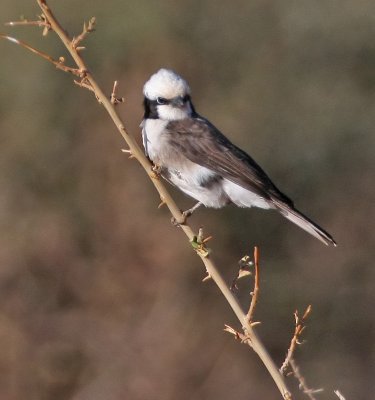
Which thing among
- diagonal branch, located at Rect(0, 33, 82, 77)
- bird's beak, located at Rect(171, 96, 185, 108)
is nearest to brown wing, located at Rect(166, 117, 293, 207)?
bird's beak, located at Rect(171, 96, 185, 108)

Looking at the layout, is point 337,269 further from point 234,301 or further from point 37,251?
point 234,301

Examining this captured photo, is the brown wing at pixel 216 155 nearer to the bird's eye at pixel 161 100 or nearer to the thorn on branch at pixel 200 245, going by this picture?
the bird's eye at pixel 161 100

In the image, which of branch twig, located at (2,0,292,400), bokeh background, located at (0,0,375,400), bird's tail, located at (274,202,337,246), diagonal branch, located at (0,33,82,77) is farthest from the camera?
bokeh background, located at (0,0,375,400)

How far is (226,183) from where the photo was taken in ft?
16.1

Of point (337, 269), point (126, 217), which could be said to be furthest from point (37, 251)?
point (337, 269)

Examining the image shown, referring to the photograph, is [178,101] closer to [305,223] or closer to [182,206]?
[305,223]

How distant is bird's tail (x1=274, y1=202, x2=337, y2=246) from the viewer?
4270 millimetres

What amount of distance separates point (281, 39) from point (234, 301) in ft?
24.7

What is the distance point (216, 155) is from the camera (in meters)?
4.91

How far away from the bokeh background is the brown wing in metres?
3.65

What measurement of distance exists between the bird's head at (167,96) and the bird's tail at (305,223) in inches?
26.3

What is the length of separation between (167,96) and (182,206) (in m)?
3.88

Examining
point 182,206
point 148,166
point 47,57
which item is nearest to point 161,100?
point 148,166

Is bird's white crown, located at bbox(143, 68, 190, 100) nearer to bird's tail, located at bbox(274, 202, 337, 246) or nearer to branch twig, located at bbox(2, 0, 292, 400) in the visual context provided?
A: bird's tail, located at bbox(274, 202, 337, 246)
